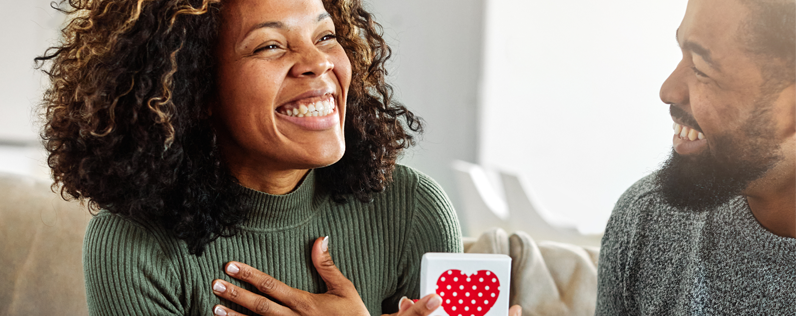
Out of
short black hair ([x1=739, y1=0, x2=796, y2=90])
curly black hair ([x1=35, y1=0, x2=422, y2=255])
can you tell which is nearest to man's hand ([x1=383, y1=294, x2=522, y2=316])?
curly black hair ([x1=35, y1=0, x2=422, y2=255])

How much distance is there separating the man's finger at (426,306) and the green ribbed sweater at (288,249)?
0.25 meters

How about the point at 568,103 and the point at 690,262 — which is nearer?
the point at 690,262

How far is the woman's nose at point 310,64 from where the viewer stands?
33.9 inches

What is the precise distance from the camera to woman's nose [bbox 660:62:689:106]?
0.72m

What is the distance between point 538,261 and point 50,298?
1.02 m

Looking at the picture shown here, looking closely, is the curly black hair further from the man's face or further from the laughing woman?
the man's face

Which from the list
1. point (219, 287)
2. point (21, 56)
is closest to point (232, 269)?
point (219, 287)

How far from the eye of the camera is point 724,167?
2.37 ft

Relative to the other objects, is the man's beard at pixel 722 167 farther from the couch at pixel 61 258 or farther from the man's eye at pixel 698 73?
the couch at pixel 61 258

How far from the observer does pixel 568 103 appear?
141 cm

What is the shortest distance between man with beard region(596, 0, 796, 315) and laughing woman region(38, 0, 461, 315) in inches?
11.7

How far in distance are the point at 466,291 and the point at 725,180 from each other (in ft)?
1.06

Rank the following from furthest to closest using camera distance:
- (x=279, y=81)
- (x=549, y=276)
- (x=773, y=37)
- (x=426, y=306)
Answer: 1. (x=549, y=276)
2. (x=279, y=81)
3. (x=426, y=306)
4. (x=773, y=37)

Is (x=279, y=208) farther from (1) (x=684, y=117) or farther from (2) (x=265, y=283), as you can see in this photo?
(1) (x=684, y=117)
